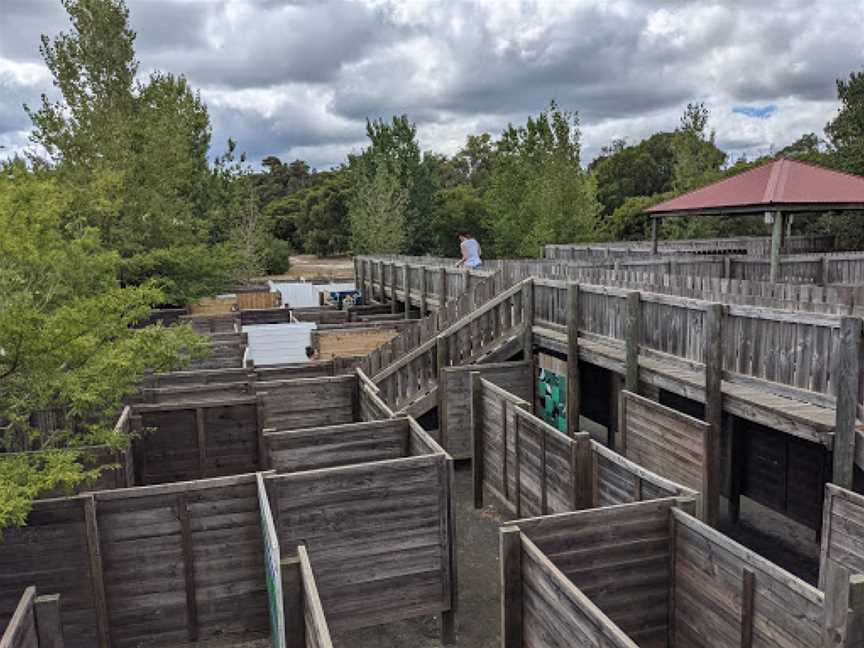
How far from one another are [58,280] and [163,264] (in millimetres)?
16668

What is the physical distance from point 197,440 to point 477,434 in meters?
5.10

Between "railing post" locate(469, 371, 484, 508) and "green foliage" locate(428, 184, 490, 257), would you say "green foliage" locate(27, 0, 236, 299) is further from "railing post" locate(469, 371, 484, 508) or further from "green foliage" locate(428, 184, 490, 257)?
"green foliage" locate(428, 184, 490, 257)

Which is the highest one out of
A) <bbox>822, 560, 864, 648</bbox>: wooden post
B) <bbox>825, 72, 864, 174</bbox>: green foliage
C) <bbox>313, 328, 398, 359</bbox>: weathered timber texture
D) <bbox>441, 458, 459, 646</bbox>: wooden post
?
<bbox>825, 72, 864, 174</bbox>: green foliage

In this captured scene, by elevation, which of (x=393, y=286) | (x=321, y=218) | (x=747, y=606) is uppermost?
(x=321, y=218)

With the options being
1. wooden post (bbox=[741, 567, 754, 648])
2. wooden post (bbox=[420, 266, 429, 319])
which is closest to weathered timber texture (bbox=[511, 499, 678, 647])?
wooden post (bbox=[741, 567, 754, 648])

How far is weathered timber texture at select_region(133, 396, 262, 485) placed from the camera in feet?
40.1

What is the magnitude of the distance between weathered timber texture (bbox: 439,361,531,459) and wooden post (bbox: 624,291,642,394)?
138 inches

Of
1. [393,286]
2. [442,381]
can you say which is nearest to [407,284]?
[393,286]

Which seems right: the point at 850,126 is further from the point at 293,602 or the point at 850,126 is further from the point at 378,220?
the point at 293,602

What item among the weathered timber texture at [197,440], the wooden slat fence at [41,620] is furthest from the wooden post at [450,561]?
the weathered timber texture at [197,440]

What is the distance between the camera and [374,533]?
793 centimetres

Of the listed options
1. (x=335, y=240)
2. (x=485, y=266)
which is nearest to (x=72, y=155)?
(x=485, y=266)

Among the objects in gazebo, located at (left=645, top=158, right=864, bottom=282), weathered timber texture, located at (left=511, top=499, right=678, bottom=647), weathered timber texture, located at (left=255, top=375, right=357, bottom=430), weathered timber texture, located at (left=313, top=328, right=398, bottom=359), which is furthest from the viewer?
weathered timber texture, located at (left=313, top=328, right=398, bottom=359)

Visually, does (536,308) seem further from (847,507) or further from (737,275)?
(847,507)
